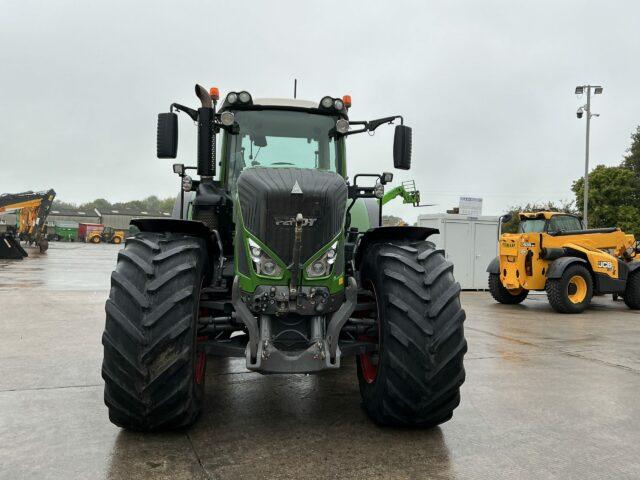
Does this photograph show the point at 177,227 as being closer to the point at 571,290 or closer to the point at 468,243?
the point at 571,290

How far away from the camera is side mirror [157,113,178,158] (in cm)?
395

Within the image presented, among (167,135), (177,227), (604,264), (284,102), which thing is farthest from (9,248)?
(177,227)

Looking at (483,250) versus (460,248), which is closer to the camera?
(460,248)

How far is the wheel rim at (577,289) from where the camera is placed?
36.7ft

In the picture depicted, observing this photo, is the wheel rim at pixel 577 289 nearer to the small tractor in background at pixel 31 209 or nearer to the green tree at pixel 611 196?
the small tractor in background at pixel 31 209

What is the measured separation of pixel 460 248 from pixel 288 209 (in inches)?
555

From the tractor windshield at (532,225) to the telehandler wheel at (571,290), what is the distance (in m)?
1.34

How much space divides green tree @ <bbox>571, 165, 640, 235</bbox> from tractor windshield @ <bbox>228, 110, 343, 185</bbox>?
127 feet

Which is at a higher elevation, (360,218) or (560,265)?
(360,218)

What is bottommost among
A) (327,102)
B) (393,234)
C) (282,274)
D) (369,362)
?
(369,362)

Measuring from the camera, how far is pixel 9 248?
22750 millimetres

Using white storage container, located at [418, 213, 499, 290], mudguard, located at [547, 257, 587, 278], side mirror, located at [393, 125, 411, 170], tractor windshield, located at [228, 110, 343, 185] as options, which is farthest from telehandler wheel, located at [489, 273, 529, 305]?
tractor windshield, located at [228, 110, 343, 185]

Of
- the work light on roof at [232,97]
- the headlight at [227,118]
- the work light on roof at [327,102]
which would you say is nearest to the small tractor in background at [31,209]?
the work light on roof at [232,97]

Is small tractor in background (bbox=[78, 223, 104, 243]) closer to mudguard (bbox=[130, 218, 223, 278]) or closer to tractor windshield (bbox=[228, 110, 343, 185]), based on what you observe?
tractor windshield (bbox=[228, 110, 343, 185])
